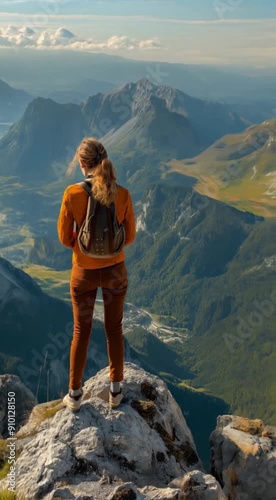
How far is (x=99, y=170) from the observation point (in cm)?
1399

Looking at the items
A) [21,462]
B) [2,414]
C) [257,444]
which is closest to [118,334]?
[21,462]

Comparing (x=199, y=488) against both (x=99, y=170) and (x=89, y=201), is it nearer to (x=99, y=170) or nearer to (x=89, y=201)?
(x=89, y=201)

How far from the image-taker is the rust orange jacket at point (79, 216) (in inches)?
563

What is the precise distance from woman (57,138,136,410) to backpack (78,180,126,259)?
0.18m

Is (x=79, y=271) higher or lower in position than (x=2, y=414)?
higher

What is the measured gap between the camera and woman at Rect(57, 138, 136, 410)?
1423 cm

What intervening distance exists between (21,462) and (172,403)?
6515 millimetres

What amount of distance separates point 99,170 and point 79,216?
4.92 ft

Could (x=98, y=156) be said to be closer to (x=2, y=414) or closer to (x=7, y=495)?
(x=7, y=495)

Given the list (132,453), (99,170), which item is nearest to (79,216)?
(99,170)

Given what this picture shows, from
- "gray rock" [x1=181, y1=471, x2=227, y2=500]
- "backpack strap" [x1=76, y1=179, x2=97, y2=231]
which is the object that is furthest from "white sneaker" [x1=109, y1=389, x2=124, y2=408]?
"backpack strap" [x1=76, y1=179, x2=97, y2=231]

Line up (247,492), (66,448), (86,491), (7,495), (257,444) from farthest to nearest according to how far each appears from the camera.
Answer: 1. (257,444)
2. (247,492)
3. (66,448)
4. (86,491)
5. (7,495)

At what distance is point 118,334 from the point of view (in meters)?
16.4

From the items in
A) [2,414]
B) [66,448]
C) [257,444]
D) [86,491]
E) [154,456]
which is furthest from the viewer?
[2,414]
